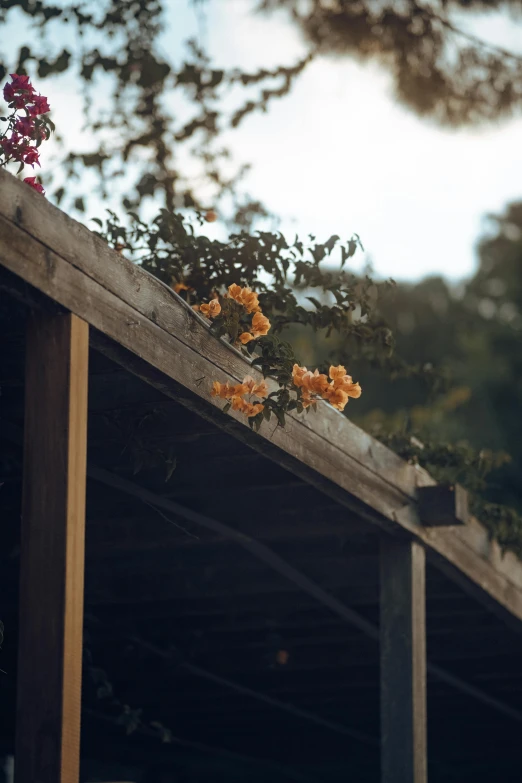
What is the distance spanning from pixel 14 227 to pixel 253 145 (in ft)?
19.3

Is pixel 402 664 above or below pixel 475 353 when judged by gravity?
below

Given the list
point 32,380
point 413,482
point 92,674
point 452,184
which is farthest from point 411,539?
point 452,184

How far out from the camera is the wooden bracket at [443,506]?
184 inches

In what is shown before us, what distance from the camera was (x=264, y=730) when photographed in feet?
22.2

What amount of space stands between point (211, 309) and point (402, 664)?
5.87 ft

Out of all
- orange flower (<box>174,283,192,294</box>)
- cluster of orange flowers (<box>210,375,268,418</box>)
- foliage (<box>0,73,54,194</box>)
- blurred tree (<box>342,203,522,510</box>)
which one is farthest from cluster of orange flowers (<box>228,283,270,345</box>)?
blurred tree (<box>342,203,522,510</box>)

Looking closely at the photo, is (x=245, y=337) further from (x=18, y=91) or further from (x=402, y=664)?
(x=402, y=664)

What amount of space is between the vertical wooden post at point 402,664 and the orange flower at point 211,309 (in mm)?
1538

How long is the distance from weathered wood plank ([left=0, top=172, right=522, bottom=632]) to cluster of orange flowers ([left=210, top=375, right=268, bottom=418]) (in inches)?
1.5

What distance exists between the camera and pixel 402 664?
4.62m

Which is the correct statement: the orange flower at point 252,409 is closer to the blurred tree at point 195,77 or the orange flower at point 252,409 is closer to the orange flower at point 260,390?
the orange flower at point 260,390

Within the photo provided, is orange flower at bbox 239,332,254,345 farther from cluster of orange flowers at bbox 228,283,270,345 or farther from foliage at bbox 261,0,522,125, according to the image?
foliage at bbox 261,0,522,125

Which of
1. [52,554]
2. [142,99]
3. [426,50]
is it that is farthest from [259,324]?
[426,50]

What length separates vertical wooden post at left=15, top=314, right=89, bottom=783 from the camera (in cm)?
272
